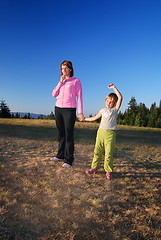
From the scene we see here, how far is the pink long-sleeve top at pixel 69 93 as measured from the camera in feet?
14.4

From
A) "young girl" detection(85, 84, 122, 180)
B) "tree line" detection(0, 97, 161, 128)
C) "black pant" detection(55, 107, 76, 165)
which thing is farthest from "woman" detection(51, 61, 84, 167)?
"tree line" detection(0, 97, 161, 128)

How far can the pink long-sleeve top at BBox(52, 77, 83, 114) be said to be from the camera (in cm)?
438

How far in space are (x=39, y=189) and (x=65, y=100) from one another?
2.34 m

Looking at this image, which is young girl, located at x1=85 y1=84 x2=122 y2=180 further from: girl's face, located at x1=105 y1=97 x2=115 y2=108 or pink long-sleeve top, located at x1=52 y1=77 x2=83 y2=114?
pink long-sleeve top, located at x1=52 y1=77 x2=83 y2=114

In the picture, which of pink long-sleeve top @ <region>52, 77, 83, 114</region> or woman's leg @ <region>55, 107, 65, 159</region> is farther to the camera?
woman's leg @ <region>55, 107, 65, 159</region>

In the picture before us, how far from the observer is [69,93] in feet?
14.3

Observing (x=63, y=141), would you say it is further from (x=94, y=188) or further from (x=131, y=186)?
(x=131, y=186)

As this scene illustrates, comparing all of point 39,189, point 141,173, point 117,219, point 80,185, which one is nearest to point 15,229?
point 39,189

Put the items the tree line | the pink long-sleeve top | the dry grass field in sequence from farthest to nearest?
the tree line, the pink long-sleeve top, the dry grass field

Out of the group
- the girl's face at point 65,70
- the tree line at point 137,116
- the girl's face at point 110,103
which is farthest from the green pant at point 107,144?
the tree line at point 137,116

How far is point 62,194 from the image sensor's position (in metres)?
2.84

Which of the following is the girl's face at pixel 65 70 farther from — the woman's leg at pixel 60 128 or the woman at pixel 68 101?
the woman's leg at pixel 60 128

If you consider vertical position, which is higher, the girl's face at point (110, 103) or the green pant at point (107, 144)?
the girl's face at point (110, 103)

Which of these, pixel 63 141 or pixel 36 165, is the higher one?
pixel 63 141
